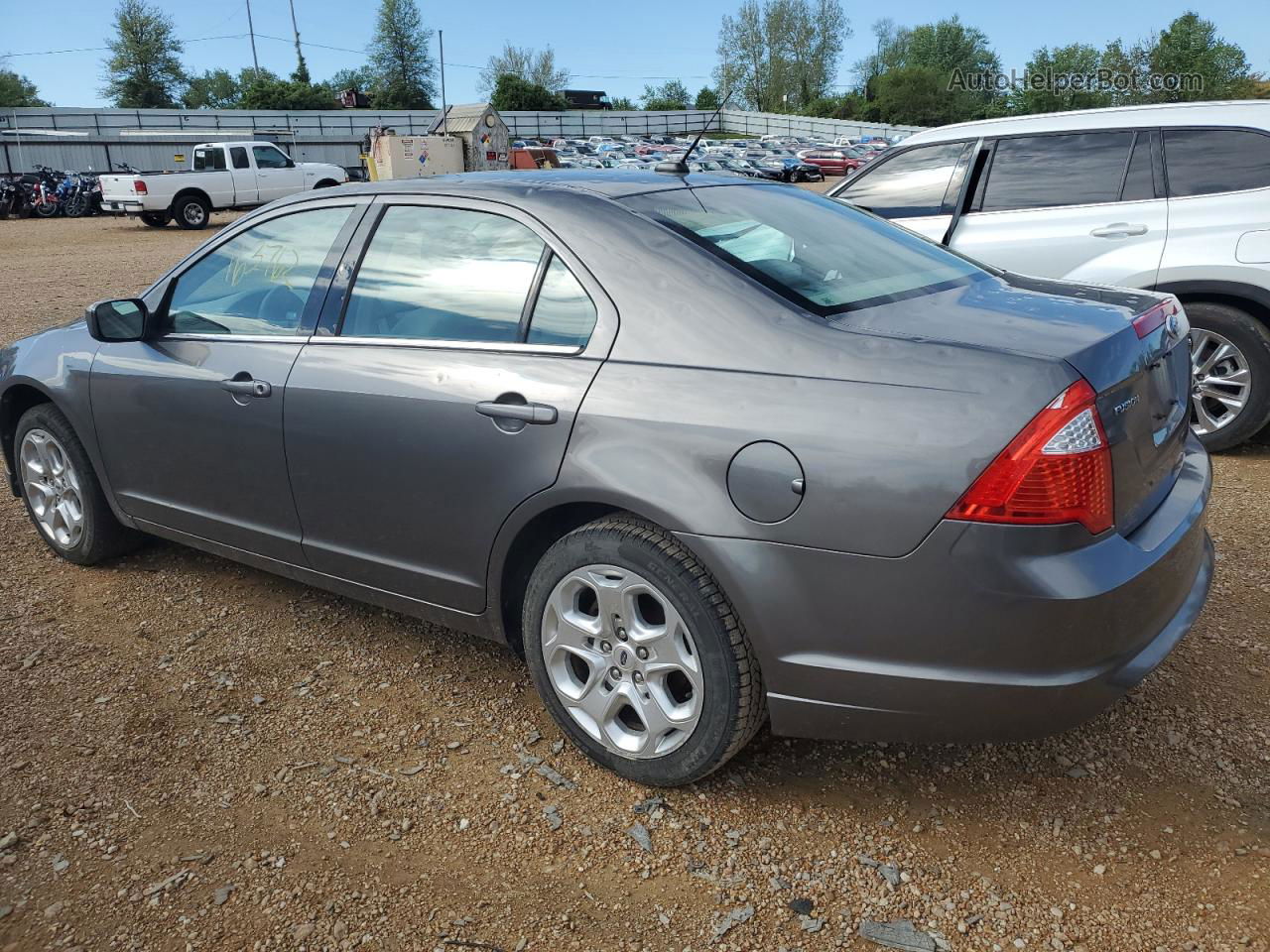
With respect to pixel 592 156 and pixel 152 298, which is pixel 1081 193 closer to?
pixel 152 298

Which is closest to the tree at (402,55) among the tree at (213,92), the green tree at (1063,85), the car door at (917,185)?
the tree at (213,92)

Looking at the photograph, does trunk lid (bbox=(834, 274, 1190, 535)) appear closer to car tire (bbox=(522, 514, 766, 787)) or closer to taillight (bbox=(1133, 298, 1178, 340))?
taillight (bbox=(1133, 298, 1178, 340))

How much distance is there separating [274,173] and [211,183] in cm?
172

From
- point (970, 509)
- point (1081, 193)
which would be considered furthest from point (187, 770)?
point (1081, 193)

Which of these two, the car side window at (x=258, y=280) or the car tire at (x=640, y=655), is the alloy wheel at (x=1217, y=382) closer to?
the car tire at (x=640, y=655)

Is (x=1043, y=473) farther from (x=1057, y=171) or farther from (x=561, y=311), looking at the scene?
(x=1057, y=171)

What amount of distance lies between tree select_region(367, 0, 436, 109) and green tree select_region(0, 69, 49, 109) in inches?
1229

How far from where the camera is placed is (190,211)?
80.6ft

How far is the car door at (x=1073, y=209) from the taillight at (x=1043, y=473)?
3611 mm

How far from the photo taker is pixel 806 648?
2266mm

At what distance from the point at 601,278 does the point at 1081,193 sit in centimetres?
395

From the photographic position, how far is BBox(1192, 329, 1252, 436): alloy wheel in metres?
5.05

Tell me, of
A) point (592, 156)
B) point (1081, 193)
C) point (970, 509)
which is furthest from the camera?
point (592, 156)

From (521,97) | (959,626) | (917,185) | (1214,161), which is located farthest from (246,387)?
(521,97)
